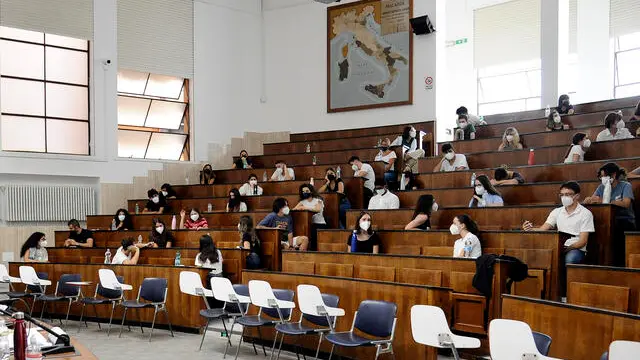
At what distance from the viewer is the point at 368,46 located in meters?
15.9

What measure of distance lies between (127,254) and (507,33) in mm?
13017

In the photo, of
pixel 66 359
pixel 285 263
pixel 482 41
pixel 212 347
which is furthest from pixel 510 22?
pixel 66 359

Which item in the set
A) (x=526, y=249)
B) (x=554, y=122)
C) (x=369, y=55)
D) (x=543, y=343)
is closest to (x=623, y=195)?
(x=526, y=249)

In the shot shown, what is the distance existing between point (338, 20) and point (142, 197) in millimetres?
6069

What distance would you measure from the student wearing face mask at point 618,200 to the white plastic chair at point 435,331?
8.52 feet

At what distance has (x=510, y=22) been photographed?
19406mm

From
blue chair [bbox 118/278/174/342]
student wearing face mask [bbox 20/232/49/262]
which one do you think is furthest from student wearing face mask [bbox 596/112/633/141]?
student wearing face mask [bbox 20/232/49/262]

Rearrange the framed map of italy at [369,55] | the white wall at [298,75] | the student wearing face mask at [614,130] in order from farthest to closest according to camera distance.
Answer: the white wall at [298,75], the framed map of italy at [369,55], the student wearing face mask at [614,130]

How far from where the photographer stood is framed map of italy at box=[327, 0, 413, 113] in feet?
50.5

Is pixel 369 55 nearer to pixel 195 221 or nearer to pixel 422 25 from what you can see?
pixel 422 25

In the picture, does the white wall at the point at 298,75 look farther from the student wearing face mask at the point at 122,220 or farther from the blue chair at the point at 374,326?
the blue chair at the point at 374,326

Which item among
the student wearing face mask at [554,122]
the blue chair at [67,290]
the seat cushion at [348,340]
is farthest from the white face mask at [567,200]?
the blue chair at [67,290]

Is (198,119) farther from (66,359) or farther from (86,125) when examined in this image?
(66,359)

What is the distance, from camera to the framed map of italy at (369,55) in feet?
50.5
